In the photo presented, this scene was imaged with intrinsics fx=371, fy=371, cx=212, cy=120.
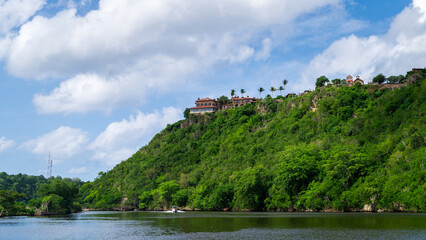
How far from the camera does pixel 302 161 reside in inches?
4419

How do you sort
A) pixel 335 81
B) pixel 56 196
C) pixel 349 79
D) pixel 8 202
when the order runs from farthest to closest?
pixel 349 79 < pixel 335 81 < pixel 56 196 < pixel 8 202

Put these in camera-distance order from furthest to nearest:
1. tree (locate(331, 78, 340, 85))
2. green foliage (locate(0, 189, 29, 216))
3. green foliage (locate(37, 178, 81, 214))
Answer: tree (locate(331, 78, 340, 85)) < green foliage (locate(37, 178, 81, 214)) < green foliage (locate(0, 189, 29, 216))

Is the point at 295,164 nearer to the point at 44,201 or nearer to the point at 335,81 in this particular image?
the point at 335,81

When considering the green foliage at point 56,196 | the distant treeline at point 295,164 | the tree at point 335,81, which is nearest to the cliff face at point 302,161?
the distant treeline at point 295,164

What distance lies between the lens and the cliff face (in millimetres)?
95688

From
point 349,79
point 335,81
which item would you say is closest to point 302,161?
point 335,81

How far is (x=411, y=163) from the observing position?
9031 centimetres

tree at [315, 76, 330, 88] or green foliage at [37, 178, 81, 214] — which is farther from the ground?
tree at [315, 76, 330, 88]

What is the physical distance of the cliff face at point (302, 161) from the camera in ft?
314

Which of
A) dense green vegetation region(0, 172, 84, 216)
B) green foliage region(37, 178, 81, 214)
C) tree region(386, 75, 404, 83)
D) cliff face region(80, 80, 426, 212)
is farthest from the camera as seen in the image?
tree region(386, 75, 404, 83)

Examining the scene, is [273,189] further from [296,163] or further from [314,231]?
[314,231]

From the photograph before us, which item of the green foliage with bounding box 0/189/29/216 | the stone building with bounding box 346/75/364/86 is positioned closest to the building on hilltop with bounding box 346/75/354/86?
the stone building with bounding box 346/75/364/86

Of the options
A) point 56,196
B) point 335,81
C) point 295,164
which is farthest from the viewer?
point 335,81

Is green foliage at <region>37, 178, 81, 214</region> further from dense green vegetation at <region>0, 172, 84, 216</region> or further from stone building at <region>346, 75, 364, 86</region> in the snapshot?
stone building at <region>346, 75, 364, 86</region>
